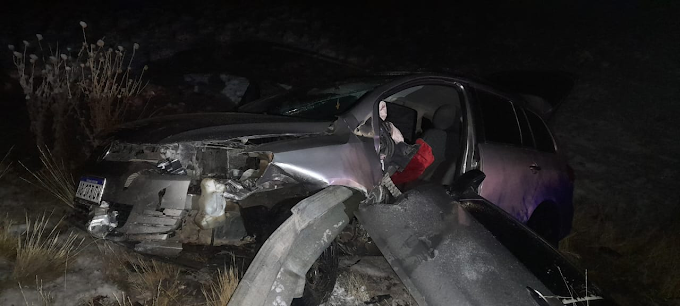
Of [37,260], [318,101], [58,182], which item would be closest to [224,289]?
[37,260]

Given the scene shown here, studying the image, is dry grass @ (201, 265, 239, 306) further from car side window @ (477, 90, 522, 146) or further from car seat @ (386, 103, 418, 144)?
car seat @ (386, 103, 418, 144)

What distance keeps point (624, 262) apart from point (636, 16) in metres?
9.02

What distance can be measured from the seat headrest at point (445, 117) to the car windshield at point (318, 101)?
34.9 inches

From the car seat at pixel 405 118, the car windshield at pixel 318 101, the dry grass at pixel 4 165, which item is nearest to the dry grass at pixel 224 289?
the car windshield at pixel 318 101

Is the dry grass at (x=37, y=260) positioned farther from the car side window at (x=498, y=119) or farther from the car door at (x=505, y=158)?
the car side window at (x=498, y=119)

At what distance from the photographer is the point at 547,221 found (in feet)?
12.9

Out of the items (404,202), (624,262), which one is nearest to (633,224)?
(624,262)

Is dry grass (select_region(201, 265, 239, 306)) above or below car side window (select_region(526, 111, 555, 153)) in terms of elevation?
below

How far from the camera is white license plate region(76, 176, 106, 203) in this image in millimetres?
2254

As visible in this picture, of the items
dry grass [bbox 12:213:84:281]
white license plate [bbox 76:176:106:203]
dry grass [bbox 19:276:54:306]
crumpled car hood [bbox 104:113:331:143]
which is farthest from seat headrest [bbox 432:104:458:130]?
dry grass [bbox 19:276:54:306]

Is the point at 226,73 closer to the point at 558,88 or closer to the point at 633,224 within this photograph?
the point at 558,88

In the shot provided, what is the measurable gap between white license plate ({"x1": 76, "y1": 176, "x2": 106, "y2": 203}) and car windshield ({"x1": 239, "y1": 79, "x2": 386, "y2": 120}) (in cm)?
134

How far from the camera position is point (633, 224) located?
16.3 ft

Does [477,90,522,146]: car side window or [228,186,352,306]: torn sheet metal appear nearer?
[228,186,352,306]: torn sheet metal
